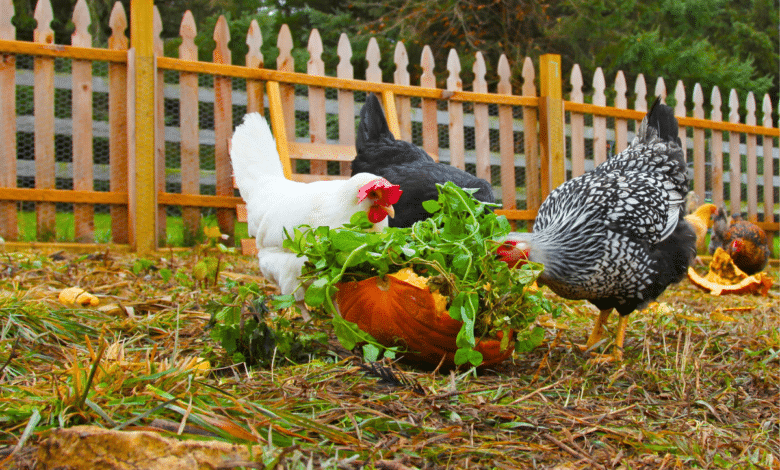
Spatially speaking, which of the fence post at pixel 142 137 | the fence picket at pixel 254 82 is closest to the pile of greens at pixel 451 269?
the fence post at pixel 142 137

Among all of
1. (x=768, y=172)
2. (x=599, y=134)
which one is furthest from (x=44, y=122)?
(x=768, y=172)

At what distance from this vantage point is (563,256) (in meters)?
2.02

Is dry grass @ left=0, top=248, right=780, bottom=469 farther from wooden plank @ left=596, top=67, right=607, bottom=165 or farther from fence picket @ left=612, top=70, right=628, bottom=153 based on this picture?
fence picket @ left=612, top=70, right=628, bottom=153

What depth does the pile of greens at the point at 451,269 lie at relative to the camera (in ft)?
5.06

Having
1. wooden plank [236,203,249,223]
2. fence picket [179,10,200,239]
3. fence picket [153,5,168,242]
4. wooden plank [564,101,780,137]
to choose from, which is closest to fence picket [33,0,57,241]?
fence picket [153,5,168,242]

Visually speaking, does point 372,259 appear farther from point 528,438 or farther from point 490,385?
point 528,438

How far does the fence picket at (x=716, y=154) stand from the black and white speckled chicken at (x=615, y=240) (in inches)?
173

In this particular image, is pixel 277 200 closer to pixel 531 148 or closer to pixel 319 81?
pixel 319 81

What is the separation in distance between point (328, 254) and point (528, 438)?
2.59 ft

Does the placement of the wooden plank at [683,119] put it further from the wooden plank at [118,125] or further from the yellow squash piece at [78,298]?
the yellow squash piece at [78,298]

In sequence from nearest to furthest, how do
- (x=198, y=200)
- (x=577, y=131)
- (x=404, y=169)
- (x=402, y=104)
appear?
1. (x=404, y=169)
2. (x=198, y=200)
3. (x=402, y=104)
4. (x=577, y=131)

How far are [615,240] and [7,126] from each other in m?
4.18

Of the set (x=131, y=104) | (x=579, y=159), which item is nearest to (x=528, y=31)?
(x=579, y=159)

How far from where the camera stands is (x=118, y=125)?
4.32 metres
